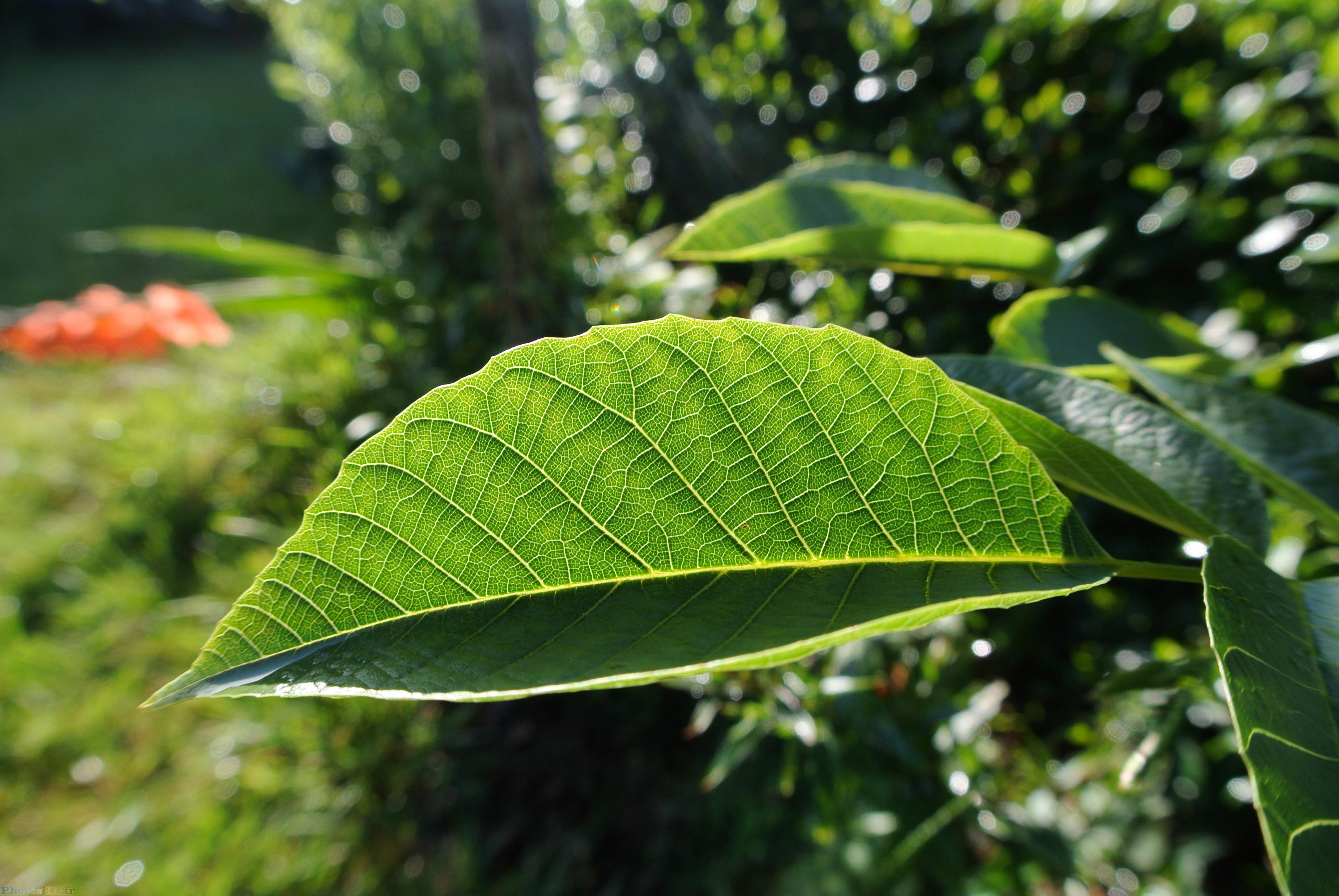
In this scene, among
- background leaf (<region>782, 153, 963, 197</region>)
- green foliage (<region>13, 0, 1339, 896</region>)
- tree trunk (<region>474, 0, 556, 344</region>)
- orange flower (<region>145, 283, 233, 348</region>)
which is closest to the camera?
background leaf (<region>782, 153, 963, 197</region>)

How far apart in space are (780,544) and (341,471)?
24 centimetres

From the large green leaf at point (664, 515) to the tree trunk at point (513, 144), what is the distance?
1.33 meters

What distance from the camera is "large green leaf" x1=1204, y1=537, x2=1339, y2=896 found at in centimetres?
28

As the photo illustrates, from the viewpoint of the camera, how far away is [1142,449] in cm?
48

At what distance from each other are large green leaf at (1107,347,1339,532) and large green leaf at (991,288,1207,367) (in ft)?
0.25

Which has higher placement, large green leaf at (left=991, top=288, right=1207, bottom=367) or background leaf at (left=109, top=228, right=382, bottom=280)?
background leaf at (left=109, top=228, right=382, bottom=280)

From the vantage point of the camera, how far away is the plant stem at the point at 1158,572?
0.38m

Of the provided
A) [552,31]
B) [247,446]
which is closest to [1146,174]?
[552,31]

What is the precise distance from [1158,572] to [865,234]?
1.27 feet

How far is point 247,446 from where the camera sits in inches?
111

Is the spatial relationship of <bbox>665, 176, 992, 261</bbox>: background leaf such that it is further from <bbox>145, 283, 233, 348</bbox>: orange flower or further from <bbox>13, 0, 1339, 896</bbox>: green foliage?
<bbox>145, 283, 233, 348</bbox>: orange flower

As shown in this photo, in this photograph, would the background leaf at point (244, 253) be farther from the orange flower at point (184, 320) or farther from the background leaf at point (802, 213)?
the orange flower at point (184, 320)

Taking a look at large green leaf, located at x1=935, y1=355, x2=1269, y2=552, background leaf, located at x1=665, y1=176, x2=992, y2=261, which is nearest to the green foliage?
large green leaf, located at x1=935, y1=355, x2=1269, y2=552

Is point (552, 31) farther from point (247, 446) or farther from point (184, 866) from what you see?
point (184, 866)
